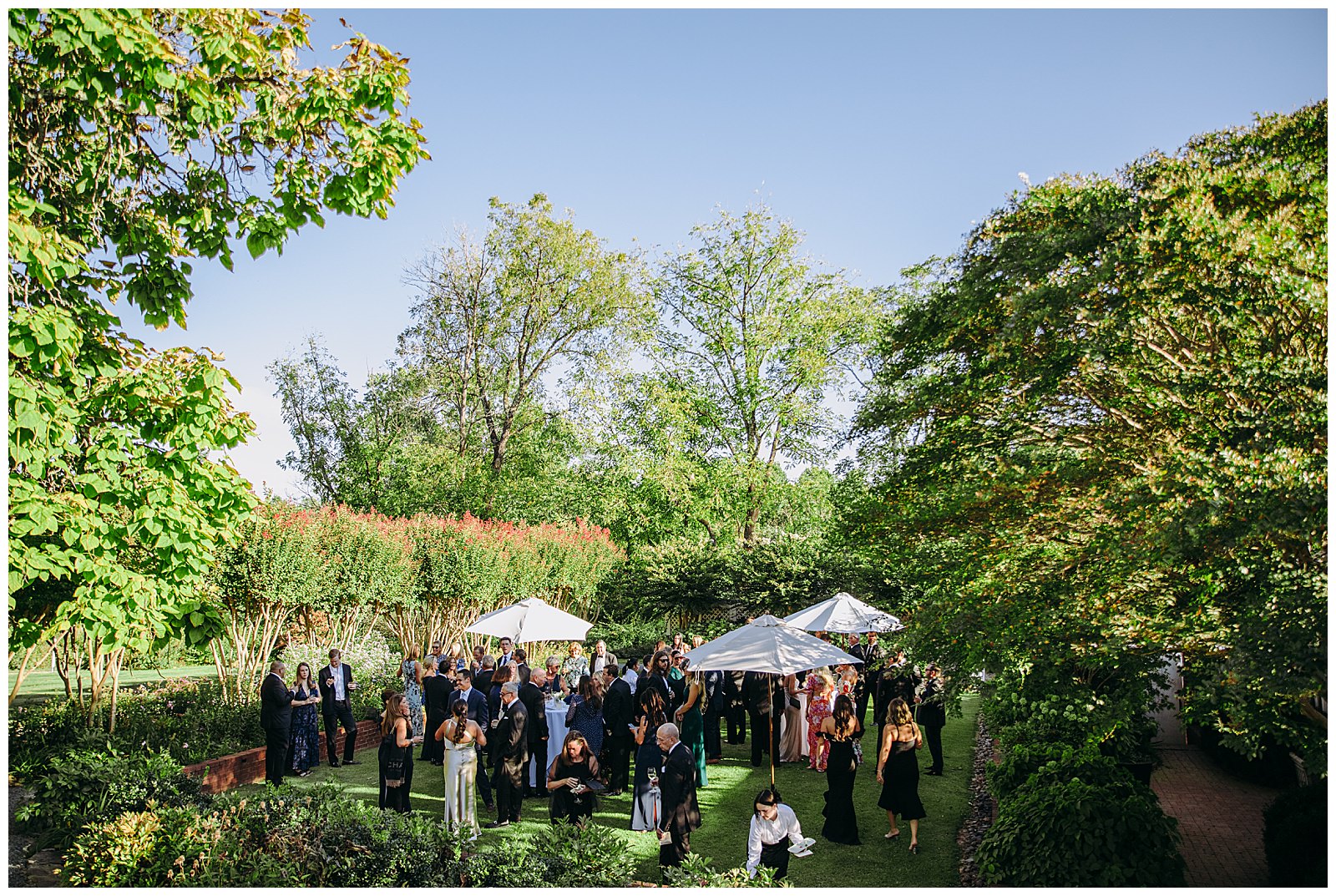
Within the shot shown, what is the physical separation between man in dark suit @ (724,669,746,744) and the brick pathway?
21.5 ft

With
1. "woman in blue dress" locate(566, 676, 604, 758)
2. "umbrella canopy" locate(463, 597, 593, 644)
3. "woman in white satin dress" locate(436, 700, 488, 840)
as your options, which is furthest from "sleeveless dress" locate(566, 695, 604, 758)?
"umbrella canopy" locate(463, 597, 593, 644)

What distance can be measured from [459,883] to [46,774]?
6.32 meters

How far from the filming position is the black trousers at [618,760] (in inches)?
460

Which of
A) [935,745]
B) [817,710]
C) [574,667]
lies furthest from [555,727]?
[935,745]

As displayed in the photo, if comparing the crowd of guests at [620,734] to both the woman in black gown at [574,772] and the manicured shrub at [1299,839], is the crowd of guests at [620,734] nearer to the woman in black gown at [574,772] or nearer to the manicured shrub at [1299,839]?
the woman in black gown at [574,772]

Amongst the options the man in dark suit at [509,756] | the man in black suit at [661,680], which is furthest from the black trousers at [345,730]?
the man in black suit at [661,680]

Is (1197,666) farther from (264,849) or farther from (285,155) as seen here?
(285,155)

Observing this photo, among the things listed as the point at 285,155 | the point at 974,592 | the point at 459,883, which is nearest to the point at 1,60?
the point at 285,155

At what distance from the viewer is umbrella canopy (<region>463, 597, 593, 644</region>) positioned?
1509 cm

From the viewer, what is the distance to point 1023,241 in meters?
6.82

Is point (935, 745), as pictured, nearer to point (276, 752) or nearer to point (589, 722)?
point (589, 722)

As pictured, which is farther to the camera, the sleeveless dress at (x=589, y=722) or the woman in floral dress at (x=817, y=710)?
the woman in floral dress at (x=817, y=710)

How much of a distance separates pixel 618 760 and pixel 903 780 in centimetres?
404

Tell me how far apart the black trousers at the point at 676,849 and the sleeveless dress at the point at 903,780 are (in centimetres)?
255
